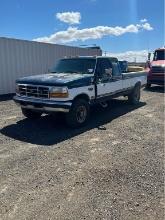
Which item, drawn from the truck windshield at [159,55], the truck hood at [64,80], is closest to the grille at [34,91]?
the truck hood at [64,80]

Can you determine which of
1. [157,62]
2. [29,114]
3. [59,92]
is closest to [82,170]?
[59,92]

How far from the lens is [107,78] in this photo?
30.7ft

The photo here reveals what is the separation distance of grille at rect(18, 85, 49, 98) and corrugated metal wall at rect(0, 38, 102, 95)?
6.81 m

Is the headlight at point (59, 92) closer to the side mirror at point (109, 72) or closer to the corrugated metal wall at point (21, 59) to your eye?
the side mirror at point (109, 72)

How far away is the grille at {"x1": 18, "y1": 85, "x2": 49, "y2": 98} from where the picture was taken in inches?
303

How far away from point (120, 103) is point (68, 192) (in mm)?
8170

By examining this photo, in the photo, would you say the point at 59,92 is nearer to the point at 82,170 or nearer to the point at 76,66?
the point at 76,66

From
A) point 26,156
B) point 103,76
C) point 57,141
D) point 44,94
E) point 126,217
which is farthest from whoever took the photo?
point 103,76

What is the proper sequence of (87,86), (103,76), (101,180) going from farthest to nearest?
(103,76)
(87,86)
(101,180)

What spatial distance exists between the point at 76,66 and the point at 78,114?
1.77m

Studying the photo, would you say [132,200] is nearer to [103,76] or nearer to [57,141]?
[57,141]

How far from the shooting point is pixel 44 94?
771cm

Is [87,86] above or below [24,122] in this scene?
above

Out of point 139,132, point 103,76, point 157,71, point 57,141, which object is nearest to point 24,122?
point 57,141
